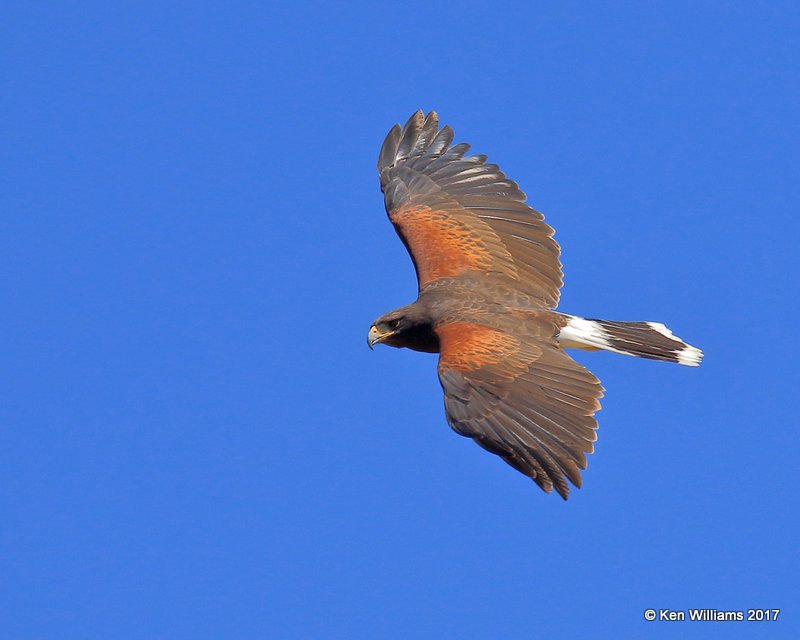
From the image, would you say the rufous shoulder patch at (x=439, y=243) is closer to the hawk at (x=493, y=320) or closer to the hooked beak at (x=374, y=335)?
the hawk at (x=493, y=320)

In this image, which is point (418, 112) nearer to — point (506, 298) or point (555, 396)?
point (506, 298)

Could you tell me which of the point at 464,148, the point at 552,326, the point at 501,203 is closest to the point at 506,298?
the point at 552,326

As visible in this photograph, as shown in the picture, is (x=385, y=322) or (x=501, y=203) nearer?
(x=385, y=322)

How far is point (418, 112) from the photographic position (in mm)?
16172

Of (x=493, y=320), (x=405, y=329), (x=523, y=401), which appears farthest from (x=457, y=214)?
(x=523, y=401)

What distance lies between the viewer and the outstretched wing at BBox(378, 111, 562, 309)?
14.5m

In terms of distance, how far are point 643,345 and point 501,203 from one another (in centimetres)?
263

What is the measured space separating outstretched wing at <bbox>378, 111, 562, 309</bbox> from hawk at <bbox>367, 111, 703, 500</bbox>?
A: 1 cm

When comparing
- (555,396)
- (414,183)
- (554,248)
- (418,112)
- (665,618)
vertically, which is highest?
(418,112)

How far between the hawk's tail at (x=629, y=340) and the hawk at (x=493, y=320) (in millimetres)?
13

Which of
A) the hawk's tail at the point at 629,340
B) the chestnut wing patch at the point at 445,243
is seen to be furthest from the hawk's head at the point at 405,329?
the hawk's tail at the point at 629,340

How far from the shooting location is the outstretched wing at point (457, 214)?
14.5m

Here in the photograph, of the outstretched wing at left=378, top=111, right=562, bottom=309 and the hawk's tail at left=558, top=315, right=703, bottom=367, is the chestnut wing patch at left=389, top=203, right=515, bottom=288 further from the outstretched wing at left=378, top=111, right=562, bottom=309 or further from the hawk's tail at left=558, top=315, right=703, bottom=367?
the hawk's tail at left=558, top=315, right=703, bottom=367

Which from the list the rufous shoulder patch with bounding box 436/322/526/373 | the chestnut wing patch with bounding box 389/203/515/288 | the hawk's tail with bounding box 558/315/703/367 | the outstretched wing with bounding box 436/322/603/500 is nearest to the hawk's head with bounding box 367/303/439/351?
the rufous shoulder patch with bounding box 436/322/526/373
